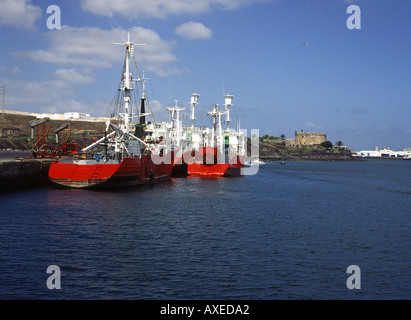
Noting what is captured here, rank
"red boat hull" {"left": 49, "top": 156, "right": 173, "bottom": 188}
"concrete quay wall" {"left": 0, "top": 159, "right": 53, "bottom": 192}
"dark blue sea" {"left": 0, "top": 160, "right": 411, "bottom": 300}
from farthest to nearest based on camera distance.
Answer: "concrete quay wall" {"left": 0, "top": 159, "right": 53, "bottom": 192}, "red boat hull" {"left": 49, "top": 156, "right": 173, "bottom": 188}, "dark blue sea" {"left": 0, "top": 160, "right": 411, "bottom": 300}

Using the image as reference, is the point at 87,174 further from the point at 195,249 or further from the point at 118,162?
the point at 195,249

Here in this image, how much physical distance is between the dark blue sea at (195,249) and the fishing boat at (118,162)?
15.6 feet

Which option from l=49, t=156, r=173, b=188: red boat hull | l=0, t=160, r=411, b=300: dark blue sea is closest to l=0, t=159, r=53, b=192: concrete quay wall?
l=49, t=156, r=173, b=188: red boat hull

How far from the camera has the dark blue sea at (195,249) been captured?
17344 mm

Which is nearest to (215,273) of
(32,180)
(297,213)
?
(297,213)

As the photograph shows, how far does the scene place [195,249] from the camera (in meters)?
23.6

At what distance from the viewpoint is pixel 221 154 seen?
86.7 meters

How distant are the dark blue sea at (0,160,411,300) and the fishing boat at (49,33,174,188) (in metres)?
4.74

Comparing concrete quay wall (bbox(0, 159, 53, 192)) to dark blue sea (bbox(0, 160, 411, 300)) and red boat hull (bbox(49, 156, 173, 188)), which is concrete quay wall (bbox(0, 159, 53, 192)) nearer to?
red boat hull (bbox(49, 156, 173, 188))

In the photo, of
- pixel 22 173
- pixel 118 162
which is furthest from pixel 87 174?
pixel 22 173

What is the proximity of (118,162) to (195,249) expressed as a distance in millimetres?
27100

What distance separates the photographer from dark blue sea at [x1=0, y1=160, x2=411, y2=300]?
683 inches

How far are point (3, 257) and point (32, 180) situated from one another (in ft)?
116

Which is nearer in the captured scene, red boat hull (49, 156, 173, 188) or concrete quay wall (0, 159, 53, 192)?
red boat hull (49, 156, 173, 188)
